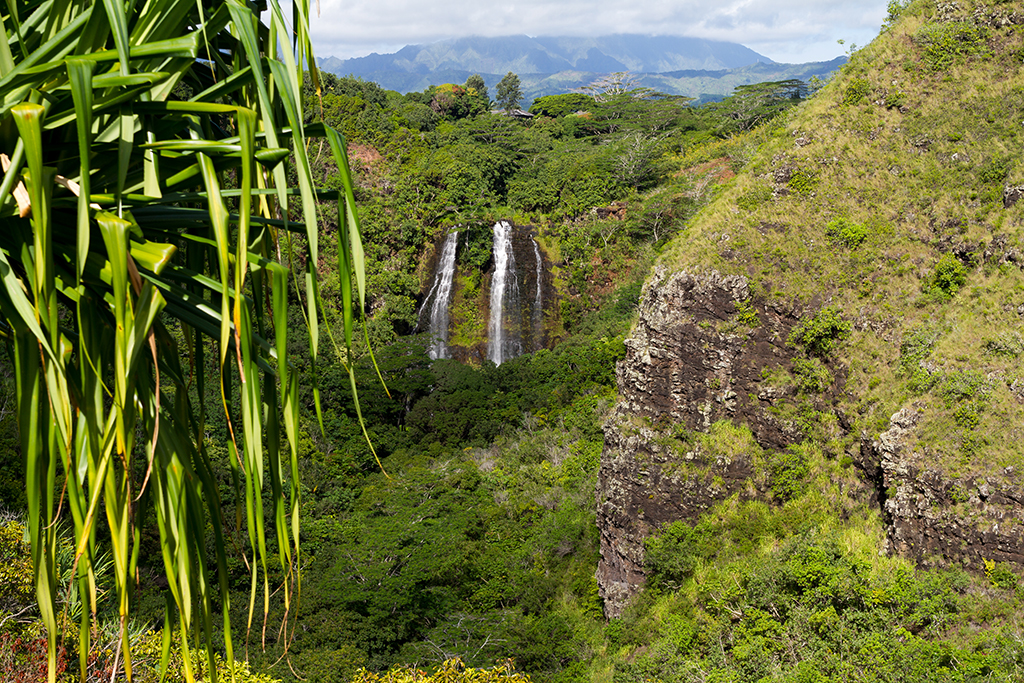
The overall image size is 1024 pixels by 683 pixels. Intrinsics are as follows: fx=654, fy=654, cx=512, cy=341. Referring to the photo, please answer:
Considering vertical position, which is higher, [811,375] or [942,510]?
[811,375]

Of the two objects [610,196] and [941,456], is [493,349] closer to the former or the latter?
[610,196]

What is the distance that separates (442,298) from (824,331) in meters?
20.4

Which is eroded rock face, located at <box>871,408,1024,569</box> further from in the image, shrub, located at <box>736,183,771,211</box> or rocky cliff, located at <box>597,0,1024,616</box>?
shrub, located at <box>736,183,771,211</box>

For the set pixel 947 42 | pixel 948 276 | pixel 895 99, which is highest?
pixel 947 42

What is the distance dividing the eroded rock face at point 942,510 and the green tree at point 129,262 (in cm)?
1252

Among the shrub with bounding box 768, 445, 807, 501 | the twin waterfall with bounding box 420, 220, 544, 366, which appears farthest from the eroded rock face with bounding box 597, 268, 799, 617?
the twin waterfall with bounding box 420, 220, 544, 366

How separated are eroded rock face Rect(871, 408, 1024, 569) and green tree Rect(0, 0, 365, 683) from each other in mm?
12519

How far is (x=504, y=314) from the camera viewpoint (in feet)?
104

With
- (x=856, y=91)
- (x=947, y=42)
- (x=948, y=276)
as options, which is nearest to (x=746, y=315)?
(x=948, y=276)

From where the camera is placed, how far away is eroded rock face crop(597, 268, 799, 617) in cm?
1598

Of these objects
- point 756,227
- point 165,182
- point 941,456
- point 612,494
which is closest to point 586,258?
point 756,227

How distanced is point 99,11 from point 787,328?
16491 mm

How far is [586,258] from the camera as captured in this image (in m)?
34.0

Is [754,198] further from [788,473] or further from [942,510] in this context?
[942,510]
